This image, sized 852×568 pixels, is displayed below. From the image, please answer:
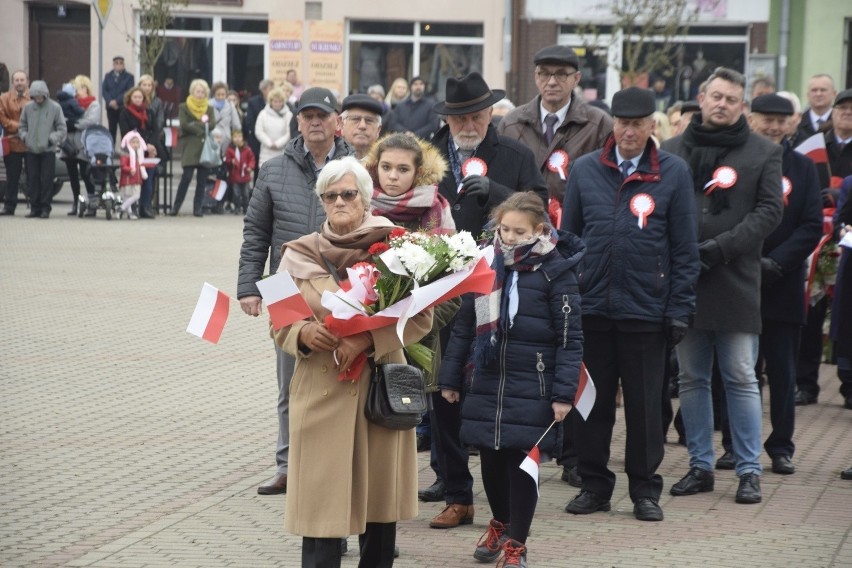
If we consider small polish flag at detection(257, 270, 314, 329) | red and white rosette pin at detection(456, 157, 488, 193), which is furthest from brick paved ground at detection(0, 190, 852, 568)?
red and white rosette pin at detection(456, 157, 488, 193)

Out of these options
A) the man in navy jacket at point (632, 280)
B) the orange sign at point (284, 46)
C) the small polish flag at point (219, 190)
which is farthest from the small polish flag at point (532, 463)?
the orange sign at point (284, 46)

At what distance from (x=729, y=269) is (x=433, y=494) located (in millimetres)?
1994

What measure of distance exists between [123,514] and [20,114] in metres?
16.7

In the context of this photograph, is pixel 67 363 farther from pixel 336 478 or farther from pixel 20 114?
pixel 20 114

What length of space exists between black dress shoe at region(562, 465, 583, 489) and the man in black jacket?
1.02 metres

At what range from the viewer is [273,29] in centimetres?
3347

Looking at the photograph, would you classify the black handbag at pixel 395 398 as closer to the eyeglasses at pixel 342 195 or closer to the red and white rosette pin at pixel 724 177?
the eyeglasses at pixel 342 195

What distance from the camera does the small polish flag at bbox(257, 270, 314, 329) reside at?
5203 mm

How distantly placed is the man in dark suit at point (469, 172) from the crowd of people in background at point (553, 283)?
1cm

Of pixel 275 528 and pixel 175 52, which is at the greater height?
pixel 175 52

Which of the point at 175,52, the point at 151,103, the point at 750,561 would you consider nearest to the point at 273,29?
the point at 175,52

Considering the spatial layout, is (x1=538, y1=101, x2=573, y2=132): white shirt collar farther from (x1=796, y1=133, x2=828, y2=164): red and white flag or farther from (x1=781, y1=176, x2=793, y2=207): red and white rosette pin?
(x1=796, y1=133, x2=828, y2=164): red and white flag

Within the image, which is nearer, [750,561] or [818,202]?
[750,561]

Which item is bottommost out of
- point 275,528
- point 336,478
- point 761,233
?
point 275,528
